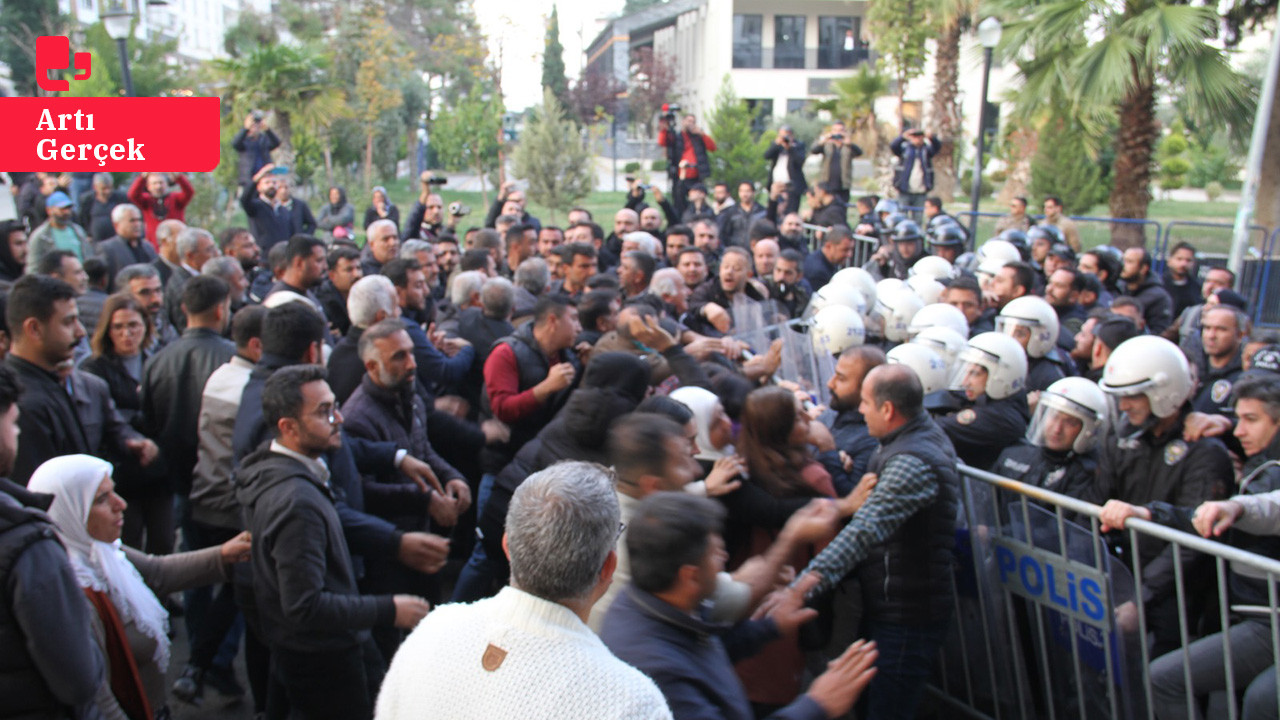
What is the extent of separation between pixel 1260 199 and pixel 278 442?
56.8 ft

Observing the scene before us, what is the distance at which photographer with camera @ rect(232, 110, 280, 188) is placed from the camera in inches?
473

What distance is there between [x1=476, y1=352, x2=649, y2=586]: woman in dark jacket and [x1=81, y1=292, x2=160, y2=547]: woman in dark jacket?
199 cm

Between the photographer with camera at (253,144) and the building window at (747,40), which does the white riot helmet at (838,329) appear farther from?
the building window at (747,40)

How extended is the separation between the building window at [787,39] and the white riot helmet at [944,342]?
1609 inches

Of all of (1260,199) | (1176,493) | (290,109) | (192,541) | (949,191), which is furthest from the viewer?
(949,191)

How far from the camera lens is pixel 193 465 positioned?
492 cm

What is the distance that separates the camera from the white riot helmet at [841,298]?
6516 mm

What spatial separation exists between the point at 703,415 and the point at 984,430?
1.62m

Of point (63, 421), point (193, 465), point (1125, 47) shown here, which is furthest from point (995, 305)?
point (1125, 47)

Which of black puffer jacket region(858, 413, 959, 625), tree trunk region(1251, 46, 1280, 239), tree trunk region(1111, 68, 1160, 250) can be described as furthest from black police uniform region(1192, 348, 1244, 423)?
tree trunk region(1251, 46, 1280, 239)

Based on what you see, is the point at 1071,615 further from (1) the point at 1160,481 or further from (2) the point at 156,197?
(2) the point at 156,197

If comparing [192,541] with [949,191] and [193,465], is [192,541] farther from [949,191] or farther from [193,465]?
[949,191]

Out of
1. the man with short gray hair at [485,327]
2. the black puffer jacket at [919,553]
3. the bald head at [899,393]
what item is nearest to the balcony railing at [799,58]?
the man with short gray hair at [485,327]

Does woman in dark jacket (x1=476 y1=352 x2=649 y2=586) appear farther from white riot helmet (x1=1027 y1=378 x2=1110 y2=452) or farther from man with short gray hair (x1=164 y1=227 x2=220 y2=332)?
man with short gray hair (x1=164 y1=227 x2=220 y2=332)
